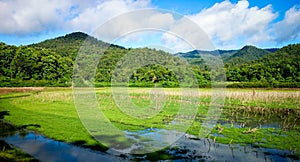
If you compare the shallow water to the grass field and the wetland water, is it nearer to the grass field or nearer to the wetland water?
the wetland water

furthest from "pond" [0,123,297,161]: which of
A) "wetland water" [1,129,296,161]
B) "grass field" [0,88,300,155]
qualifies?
"grass field" [0,88,300,155]

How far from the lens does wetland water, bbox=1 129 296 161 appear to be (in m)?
9.87

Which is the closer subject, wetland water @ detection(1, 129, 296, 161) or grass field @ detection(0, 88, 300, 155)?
wetland water @ detection(1, 129, 296, 161)

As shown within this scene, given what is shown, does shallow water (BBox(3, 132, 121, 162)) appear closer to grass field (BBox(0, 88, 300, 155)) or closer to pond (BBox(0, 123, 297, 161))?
pond (BBox(0, 123, 297, 161))

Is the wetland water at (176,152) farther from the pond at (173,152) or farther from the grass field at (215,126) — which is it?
the grass field at (215,126)

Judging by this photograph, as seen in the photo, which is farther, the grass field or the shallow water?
the grass field

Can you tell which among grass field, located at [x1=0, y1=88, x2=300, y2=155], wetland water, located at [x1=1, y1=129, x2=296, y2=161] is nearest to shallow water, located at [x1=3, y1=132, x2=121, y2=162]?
wetland water, located at [x1=1, y1=129, x2=296, y2=161]

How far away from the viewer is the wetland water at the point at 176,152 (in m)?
9.87

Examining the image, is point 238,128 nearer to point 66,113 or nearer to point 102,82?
point 66,113

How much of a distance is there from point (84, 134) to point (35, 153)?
316cm

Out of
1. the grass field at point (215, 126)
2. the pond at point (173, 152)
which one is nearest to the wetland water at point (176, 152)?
the pond at point (173, 152)

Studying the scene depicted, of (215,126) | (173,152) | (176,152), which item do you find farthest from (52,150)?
(215,126)

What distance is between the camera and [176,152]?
1071 centimetres

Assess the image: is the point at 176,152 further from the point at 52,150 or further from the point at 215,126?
the point at 215,126
